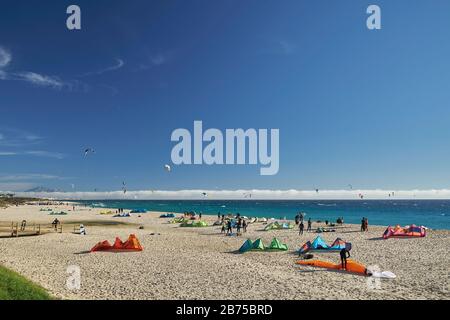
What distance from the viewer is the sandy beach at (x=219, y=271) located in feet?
49.3

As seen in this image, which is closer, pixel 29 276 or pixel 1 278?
pixel 1 278

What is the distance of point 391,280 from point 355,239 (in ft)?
59.5

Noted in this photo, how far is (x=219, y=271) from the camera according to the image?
1953cm

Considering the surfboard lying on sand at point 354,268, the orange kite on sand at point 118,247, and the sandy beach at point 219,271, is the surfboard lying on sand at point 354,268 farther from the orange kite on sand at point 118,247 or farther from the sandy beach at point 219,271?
the orange kite on sand at point 118,247

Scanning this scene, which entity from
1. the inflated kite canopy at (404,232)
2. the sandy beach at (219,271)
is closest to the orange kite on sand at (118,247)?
the sandy beach at (219,271)

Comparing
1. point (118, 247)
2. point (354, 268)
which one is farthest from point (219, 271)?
point (118, 247)

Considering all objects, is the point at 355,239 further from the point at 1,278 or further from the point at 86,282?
the point at 1,278

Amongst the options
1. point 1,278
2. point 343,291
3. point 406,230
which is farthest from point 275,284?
point 406,230

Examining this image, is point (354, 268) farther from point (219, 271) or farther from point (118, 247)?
point (118, 247)

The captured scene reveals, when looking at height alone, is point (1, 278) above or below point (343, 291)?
above

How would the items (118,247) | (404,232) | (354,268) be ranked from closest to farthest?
(354,268), (118,247), (404,232)

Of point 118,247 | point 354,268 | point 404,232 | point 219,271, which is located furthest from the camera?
point 404,232

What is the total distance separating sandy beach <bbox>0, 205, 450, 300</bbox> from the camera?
15.0 m
